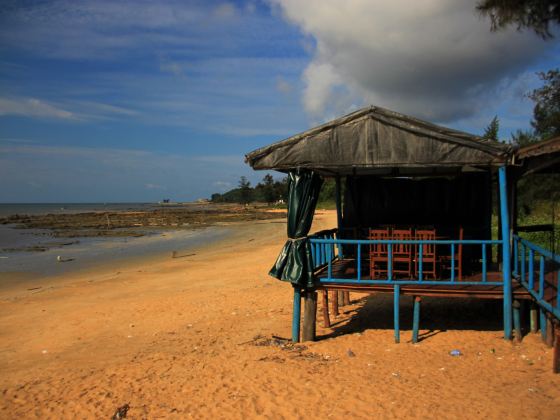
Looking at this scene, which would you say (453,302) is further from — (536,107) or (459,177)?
(536,107)

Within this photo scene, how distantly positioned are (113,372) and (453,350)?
5.23m

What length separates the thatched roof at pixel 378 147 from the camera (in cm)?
721

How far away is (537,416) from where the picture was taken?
4.95 metres

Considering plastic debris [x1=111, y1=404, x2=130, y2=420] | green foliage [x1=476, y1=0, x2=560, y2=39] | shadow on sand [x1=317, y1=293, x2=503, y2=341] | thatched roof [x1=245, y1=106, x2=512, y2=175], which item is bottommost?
plastic debris [x1=111, y1=404, x2=130, y2=420]

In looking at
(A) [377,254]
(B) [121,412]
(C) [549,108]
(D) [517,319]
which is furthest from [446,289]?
(C) [549,108]

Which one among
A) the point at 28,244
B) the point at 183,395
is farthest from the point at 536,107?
the point at 28,244

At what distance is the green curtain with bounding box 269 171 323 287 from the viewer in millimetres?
7770

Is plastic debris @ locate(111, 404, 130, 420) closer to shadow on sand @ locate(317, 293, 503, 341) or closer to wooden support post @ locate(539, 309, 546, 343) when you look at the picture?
shadow on sand @ locate(317, 293, 503, 341)

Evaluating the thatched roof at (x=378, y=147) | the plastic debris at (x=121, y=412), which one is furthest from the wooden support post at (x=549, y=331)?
Answer: the plastic debris at (x=121, y=412)

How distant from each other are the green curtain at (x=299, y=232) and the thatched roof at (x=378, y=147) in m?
0.30

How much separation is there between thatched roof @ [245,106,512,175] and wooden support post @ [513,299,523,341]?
2285mm

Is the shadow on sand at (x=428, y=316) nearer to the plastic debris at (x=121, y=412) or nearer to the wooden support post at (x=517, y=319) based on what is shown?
the wooden support post at (x=517, y=319)

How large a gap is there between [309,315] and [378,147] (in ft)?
9.99

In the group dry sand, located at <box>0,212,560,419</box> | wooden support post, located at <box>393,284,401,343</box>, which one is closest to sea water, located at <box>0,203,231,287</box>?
dry sand, located at <box>0,212,560,419</box>
